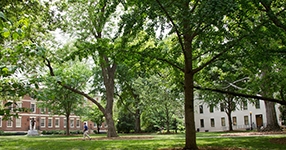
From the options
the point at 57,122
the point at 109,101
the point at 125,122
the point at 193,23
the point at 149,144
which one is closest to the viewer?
the point at 193,23

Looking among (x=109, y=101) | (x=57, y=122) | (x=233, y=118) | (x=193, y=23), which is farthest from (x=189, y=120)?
(x=57, y=122)

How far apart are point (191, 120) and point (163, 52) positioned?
2795 mm

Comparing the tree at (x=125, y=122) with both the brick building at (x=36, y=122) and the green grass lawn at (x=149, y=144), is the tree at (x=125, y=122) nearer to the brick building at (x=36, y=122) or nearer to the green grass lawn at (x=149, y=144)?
the brick building at (x=36, y=122)

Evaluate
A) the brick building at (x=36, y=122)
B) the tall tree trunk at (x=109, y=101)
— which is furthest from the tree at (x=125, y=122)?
the tall tree trunk at (x=109, y=101)

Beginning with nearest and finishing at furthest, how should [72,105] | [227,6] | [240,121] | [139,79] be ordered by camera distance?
[227,6]
[139,79]
[72,105]
[240,121]

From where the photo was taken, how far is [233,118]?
156 feet

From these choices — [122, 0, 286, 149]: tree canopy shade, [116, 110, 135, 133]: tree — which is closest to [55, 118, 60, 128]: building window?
[116, 110, 135, 133]: tree

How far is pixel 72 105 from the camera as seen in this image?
4097cm

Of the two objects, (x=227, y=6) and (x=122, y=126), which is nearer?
(x=227, y=6)

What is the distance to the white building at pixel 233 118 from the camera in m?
44.0

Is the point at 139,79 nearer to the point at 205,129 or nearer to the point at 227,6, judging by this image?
the point at 205,129

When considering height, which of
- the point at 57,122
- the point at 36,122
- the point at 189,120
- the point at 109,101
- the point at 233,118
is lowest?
the point at 57,122

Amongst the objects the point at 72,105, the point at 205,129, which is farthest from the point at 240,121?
the point at 72,105

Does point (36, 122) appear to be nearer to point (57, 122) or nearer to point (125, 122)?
point (57, 122)
